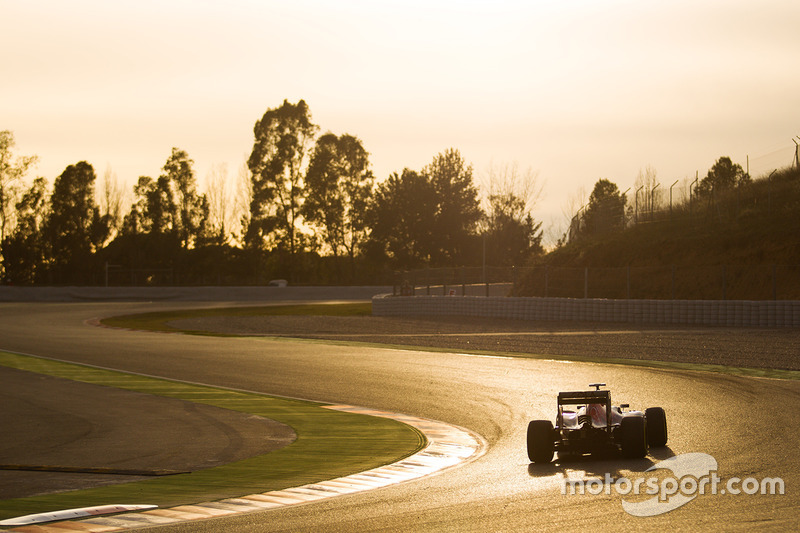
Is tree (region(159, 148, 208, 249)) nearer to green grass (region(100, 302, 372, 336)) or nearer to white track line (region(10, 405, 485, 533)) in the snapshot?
green grass (region(100, 302, 372, 336))

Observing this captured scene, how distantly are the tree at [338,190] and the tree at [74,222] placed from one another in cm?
1889

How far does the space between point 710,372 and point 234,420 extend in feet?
31.5

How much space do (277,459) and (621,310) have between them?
23.2m

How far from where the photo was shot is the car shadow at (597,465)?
8523mm

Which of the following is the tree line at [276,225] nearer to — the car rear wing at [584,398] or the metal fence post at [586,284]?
the metal fence post at [586,284]

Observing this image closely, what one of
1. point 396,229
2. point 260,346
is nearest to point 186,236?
point 396,229

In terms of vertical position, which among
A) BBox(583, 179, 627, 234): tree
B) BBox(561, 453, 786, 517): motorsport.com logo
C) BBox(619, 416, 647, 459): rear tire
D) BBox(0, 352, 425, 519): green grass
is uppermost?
BBox(583, 179, 627, 234): tree

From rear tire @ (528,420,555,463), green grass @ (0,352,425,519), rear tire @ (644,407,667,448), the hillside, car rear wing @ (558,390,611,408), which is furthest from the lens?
the hillside

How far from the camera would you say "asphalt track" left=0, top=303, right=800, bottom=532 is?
670 centimetres

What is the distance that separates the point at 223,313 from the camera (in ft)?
152

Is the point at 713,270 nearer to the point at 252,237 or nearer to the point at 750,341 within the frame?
the point at 750,341

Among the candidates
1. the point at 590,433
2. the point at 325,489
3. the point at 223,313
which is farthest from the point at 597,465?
the point at 223,313

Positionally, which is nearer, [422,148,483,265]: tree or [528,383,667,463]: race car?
[528,383,667,463]: race car

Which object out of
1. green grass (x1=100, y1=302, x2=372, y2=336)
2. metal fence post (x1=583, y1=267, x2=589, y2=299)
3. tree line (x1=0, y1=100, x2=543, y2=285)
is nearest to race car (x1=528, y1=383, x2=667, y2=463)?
metal fence post (x1=583, y1=267, x2=589, y2=299)
